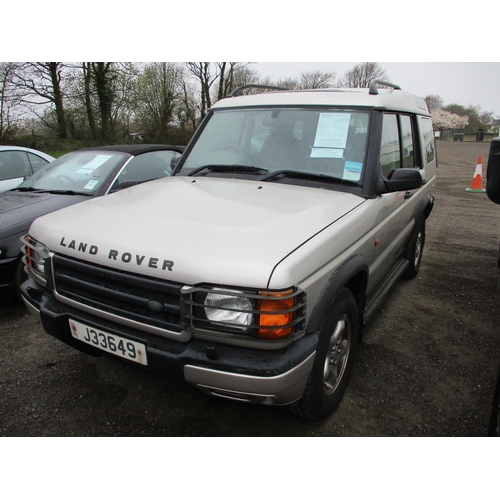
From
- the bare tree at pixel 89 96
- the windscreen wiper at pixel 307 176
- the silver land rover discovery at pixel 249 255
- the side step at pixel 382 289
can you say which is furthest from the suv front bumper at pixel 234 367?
the bare tree at pixel 89 96

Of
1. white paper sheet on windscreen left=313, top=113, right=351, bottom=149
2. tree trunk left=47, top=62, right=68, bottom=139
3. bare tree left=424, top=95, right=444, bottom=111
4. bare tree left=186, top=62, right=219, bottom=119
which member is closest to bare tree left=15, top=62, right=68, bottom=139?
tree trunk left=47, top=62, right=68, bottom=139

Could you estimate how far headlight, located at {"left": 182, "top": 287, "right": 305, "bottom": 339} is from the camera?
1.74m

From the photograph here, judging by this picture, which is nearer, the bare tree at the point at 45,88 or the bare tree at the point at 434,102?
the bare tree at the point at 45,88

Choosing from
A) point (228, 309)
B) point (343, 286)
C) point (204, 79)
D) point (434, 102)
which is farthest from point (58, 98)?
point (434, 102)

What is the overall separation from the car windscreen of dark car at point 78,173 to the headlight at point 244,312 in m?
3.10

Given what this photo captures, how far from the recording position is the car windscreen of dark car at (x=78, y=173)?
4.53 meters

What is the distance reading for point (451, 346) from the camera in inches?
133

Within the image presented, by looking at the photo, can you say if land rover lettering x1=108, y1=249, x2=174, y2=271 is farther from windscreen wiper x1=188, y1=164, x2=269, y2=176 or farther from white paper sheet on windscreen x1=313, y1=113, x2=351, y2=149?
white paper sheet on windscreen x1=313, y1=113, x2=351, y2=149

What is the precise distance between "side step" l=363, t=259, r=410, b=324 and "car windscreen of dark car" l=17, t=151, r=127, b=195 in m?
3.20

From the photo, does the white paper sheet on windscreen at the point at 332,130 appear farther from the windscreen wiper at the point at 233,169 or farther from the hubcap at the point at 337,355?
the hubcap at the point at 337,355

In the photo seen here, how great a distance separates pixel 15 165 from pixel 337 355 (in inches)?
239

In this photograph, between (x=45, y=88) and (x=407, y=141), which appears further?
(x=45, y=88)

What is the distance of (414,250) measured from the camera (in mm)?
4582

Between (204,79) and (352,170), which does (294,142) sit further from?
(204,79)
